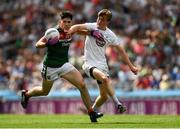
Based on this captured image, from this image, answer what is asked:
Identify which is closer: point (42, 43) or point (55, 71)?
point (42, 43)

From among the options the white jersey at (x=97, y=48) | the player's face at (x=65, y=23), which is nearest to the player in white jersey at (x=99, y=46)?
the white jersey at (x=97, y=48)

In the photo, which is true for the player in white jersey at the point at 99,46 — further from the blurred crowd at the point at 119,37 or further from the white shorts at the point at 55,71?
the blurred crowd at the point at 119,37

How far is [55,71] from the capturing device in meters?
16.7

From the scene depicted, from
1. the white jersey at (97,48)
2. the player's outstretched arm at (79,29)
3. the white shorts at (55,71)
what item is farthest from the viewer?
the white jersey at (97,48)

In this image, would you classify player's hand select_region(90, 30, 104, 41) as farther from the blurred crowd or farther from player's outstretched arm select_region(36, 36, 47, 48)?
the blurred crowd

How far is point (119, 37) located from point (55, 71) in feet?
39.4

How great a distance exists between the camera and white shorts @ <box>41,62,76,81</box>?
655 inches

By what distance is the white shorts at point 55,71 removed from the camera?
16641 millimetres

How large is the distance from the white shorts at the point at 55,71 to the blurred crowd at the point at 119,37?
8.39 meters

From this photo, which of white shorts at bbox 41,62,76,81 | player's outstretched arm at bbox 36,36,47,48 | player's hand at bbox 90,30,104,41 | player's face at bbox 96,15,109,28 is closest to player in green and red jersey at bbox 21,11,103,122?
white shorts at bbox 41,62,76,81

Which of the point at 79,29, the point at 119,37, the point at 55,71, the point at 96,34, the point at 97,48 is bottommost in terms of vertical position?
the point at 119,37

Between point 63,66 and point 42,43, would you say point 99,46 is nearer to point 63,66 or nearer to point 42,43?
point 63,66

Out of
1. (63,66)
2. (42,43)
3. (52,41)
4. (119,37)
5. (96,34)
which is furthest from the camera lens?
(119,37)

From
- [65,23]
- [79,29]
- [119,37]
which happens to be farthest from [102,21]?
[119,37]
